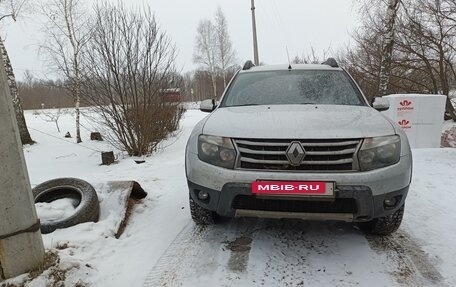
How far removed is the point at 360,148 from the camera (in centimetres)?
246

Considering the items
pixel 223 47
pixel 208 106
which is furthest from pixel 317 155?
pixel 223 47

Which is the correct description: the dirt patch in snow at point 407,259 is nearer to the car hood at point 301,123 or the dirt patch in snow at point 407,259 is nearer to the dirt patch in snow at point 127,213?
the car hood at point 301,123

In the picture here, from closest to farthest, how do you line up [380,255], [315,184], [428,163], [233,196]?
[315,184] → [233,196] → [380,255] → [428,163]

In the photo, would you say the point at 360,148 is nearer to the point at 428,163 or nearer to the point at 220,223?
the point at 220,223

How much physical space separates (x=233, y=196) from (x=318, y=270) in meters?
0.84

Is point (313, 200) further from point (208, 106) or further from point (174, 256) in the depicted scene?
point (208, 106)

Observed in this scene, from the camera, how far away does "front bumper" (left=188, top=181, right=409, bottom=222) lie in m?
2.41

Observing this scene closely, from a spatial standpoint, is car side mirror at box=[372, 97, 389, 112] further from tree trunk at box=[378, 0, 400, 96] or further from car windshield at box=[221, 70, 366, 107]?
tree trunk at box=[378, 0, 400, 96]

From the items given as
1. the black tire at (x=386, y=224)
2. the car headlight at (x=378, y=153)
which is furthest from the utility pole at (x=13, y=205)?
the black tire at (x=386, y=224)

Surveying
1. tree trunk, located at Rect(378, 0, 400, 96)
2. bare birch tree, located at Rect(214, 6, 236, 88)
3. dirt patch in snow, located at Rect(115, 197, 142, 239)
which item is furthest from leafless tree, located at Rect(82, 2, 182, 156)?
bare birch tree, located at Rect(214, 6, 236, 88)

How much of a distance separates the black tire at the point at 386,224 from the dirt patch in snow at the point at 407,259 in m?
0.08

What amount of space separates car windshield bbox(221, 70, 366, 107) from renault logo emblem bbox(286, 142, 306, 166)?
1.08 meters

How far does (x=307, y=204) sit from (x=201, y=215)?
1.06 meters

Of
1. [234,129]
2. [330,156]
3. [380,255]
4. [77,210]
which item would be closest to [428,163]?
[380,255]
